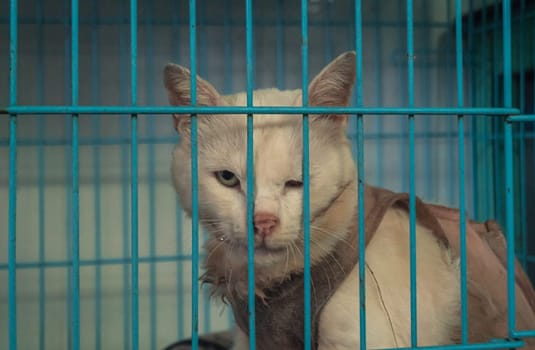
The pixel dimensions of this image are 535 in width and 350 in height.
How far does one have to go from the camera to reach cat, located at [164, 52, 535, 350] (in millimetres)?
899

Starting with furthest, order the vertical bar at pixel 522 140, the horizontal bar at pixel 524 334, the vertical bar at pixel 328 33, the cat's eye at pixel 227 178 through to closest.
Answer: the vertical bar at pixel 328 33 → the vertical bar at pixel 522 140 → the cat's eye at pixel 227 178 → the horizontal bar at pixel 524 334

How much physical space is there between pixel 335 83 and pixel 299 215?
0.24 metres

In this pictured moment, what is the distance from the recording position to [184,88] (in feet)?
3.11

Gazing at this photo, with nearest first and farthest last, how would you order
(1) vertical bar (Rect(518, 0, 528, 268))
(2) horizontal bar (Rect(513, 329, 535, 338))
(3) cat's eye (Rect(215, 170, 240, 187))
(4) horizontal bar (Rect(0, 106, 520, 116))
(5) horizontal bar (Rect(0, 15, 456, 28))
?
(4) horizontal bar (Rect(0, 106, 520, 116)), (2) horizontal bar (Rect(513, 329, 535, 338)), (3) cat's eye (Rect(215, 170, 240, 187)), (1) vertical bar (Rect(518, 0, 528, 268)), (5) horizontal bar (Rect(0, 15, 456, 28))

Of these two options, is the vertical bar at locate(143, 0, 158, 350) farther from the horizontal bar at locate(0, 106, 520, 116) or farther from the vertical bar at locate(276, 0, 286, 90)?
the horizontal bar at locate(0, 106, 520, 116)

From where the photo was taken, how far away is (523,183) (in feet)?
5.28

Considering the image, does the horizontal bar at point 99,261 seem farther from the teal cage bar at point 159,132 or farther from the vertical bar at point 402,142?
the vertical bar at point 402,142

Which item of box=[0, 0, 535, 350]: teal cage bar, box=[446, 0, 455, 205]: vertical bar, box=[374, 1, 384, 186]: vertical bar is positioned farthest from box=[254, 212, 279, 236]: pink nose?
box=[446, 0, 455, 205]: vertical bar

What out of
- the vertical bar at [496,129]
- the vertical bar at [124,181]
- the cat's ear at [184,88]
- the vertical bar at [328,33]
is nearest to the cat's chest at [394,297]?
the cat's ear at [184,88]

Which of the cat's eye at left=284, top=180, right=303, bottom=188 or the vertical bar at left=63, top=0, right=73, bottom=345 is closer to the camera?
the cat's eye at left=284, top=180, right=303, bottom=188

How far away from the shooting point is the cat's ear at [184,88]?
92 centimetres

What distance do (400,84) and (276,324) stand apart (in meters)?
1.17

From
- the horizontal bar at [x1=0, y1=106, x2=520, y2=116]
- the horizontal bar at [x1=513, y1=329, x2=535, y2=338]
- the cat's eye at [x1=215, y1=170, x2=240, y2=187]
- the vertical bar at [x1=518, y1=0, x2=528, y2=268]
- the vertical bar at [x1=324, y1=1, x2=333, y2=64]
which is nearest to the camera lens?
the horizontal bar at [x1=0, y1=106, x2=520, y2=116]

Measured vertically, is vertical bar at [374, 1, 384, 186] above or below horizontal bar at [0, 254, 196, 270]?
above
